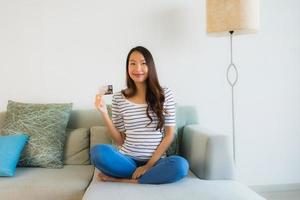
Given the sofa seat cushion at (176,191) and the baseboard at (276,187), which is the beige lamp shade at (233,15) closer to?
the sofa seat cushion at (176,191)

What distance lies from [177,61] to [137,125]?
886 mm

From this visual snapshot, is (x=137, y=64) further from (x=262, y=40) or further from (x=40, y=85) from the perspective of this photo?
(x=262, y=40)

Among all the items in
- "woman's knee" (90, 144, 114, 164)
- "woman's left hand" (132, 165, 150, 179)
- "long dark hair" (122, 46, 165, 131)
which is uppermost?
"long dark hair" (122, 46, 165, 131)

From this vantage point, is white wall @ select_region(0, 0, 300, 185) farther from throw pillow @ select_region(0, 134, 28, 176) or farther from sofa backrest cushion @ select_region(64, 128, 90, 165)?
throw pillow @ select_region(0, 134, 28, 176)

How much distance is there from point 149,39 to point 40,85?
3.03ft

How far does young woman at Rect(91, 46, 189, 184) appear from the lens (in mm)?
1911

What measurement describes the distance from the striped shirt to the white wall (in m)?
0.66

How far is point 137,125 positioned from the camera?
6.83ft

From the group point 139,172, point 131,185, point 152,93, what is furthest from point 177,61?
point 131,185

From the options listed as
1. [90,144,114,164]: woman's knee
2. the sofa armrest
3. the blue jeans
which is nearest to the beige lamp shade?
the sofa armrest

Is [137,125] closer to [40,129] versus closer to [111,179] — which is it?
[111,179]

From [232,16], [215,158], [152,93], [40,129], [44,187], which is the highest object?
[232,16]

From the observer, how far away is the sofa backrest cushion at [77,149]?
2391mm

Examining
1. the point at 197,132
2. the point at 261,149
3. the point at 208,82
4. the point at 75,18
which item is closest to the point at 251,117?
the point at 261,149
